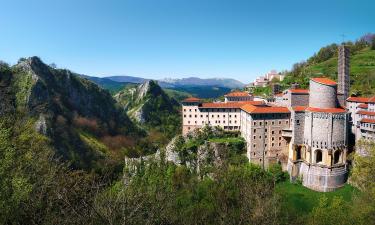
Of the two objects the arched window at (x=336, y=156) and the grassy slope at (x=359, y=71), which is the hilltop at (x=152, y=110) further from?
the arched window at (x=336, y=156)

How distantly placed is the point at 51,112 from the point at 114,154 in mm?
23026

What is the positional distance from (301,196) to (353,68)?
222 feet

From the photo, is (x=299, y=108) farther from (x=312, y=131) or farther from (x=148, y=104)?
(x=148, y=104)

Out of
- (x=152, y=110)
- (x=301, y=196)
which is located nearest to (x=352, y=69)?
(x=301, y=196)

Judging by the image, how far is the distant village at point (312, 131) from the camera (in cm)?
5172

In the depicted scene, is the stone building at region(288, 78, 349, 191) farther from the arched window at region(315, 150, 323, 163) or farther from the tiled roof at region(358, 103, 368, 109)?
the tiled roof at region(358, 103, 368, 109)

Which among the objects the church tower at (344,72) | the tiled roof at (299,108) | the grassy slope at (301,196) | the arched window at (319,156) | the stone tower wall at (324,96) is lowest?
the grassy slope at (301,196)

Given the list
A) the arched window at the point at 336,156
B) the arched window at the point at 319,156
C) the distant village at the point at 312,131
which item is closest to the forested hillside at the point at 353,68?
the distant village at the point at 312,131

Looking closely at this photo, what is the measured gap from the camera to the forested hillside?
279ft

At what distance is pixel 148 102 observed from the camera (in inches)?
6334

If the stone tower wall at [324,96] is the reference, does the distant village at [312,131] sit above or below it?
below

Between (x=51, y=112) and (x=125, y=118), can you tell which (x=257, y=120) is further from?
(x=125, y=118)

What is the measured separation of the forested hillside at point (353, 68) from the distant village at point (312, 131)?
1884 cm

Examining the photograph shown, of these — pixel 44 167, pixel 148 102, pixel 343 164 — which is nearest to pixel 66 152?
pixel 44 167
